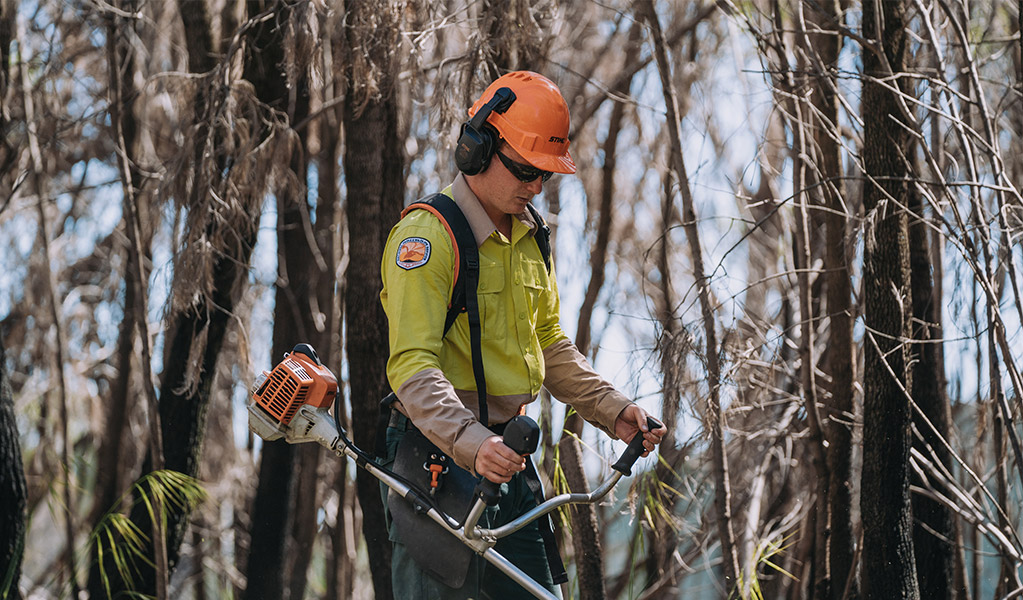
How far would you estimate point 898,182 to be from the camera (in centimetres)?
362

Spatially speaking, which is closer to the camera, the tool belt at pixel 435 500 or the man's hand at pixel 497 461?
the man's hand at pixel 497 461

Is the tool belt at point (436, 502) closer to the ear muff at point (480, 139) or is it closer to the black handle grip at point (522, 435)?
the black handle grip at point (522, 435)

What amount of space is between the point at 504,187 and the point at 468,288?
1.02ft

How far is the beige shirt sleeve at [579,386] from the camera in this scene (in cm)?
294

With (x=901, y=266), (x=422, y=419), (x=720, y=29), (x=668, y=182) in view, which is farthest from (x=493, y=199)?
(x=720, y=29)

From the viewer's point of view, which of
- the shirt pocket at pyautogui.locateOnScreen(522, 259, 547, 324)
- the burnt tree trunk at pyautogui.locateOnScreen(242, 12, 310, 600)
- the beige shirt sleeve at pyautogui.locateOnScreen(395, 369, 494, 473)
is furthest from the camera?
the burnt tree trunk at pyautogui.locateOnScreen(242, 12, 310, 600)

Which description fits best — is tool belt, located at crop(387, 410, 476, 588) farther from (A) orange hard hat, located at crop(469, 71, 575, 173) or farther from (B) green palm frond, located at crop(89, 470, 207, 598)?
(B) green palm frond, located at crop(89, 470, 207, 598)

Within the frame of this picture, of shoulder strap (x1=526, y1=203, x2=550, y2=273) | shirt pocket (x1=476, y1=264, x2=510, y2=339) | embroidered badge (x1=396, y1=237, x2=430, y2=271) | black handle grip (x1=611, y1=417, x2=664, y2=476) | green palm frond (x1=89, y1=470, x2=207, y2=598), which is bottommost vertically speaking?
green palm frond (x1=89, y1=470, x2=207, y2=598)

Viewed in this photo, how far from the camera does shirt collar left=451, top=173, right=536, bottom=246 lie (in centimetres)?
276

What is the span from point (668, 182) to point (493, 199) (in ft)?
13.0

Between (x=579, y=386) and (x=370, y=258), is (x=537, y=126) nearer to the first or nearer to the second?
(x=579, y=386)

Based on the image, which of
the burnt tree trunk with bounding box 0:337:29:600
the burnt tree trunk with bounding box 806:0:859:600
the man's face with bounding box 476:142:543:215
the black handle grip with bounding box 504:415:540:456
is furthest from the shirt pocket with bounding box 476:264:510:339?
the burnt tree trunk with bounding box 0:337:29:600

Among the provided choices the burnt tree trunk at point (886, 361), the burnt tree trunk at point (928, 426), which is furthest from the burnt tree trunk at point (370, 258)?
the burnt tree trunk at point (928, 426)

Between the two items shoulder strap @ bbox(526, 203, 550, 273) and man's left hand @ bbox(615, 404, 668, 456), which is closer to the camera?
man's left hand @ bbox(615, 404, 668, 456)
